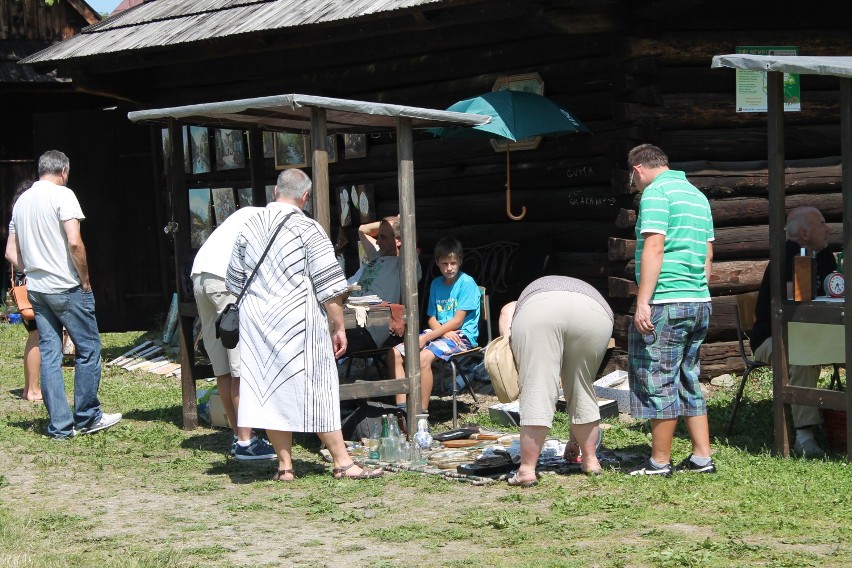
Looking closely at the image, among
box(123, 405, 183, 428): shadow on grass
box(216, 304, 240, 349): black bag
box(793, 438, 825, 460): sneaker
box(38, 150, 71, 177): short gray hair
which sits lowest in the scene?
box(123, 405, 183, 428): shadow on grass

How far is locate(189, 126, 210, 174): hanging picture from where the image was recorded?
12.9 meters

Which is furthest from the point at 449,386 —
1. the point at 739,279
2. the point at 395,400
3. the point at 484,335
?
the point at 739,279

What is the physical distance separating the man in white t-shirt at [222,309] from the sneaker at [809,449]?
2929 mm

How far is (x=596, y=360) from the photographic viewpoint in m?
6.37

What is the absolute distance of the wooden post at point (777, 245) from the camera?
673 centimetres

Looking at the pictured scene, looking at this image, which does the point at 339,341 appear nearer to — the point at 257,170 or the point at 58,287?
the point at 58,287

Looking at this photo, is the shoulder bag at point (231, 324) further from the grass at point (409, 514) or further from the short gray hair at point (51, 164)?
the short gray hair at point (51, 164)

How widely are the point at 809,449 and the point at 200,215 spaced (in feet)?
25.8

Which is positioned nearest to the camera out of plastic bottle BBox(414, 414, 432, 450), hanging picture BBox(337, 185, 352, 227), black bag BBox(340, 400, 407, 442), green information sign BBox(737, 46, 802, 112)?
plastic bottle BBox(414, 414, 432, 450)

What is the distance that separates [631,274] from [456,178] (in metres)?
2.23

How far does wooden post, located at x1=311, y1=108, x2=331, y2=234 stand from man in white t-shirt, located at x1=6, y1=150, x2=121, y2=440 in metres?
1.67

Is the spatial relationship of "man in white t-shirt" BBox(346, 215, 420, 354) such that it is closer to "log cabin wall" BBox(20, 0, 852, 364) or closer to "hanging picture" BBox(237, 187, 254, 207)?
"log cabin wall" BBox(20, 0, 852, 364)

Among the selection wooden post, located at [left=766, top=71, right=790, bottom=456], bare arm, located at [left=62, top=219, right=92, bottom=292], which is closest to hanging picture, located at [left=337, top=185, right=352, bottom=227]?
bare arm, located at [left=62, top=219, right=92, bottom=292]

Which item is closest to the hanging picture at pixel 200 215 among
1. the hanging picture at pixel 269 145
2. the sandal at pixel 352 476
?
the hanging picture at pixel 269 145
